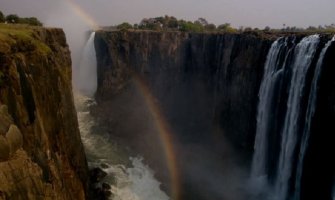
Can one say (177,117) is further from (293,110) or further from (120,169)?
(293,110)

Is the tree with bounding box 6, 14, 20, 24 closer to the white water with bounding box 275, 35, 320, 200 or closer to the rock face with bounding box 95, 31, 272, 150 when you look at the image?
the rock face with bounding box 95, 31, 272, 150

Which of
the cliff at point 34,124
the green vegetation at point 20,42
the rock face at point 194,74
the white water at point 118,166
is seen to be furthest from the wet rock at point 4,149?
the rock face at point 194,74

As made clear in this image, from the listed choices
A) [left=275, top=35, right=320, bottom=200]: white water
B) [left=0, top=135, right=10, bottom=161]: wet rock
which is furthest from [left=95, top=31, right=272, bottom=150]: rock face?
[left=0, top=135, right=10, bottom=161]: wet rock

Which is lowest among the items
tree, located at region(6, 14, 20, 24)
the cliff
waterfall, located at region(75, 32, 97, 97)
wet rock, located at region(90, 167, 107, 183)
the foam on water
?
the foam on water

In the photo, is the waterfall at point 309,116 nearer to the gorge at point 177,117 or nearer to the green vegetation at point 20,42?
the gorge at point 177,117

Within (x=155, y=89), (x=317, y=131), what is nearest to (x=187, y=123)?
(x=155, y=89)

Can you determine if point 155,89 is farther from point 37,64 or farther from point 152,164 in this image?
point 37,64

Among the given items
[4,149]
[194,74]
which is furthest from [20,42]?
[194,74]
